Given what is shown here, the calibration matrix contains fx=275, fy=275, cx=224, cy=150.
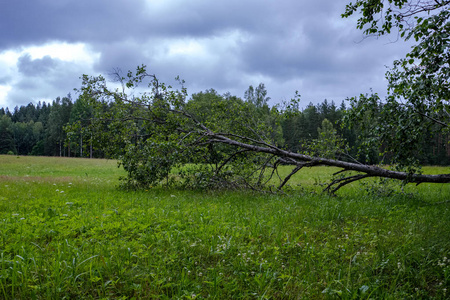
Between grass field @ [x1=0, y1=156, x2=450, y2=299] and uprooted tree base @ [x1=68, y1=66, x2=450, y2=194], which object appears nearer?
grass field @ [x1=0, y1=156, x2=450, y2=299]

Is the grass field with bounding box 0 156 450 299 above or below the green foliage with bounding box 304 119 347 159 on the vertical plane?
below

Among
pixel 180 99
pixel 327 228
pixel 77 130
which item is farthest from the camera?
pixel 180 99

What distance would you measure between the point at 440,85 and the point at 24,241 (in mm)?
7206

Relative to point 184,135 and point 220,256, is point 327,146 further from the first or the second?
point 220,256

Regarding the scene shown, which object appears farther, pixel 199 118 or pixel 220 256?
pixel 199 118

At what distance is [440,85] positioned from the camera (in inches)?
196

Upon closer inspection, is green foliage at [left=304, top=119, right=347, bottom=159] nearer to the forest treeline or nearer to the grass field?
the forest treeline

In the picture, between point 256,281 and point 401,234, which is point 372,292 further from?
point 401,234

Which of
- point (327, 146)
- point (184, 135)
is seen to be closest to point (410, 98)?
point (327, 146)

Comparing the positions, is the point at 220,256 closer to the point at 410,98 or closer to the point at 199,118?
the point at 410,98

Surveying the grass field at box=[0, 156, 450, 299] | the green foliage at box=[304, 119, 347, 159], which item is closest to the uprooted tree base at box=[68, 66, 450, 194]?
the green foliage at box=[304, 119, 347, 159]

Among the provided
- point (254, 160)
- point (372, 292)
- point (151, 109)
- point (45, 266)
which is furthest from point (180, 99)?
point (372, 292)

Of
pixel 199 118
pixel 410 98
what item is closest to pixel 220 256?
pixel 410 98

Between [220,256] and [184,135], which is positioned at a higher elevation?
[184,135]
